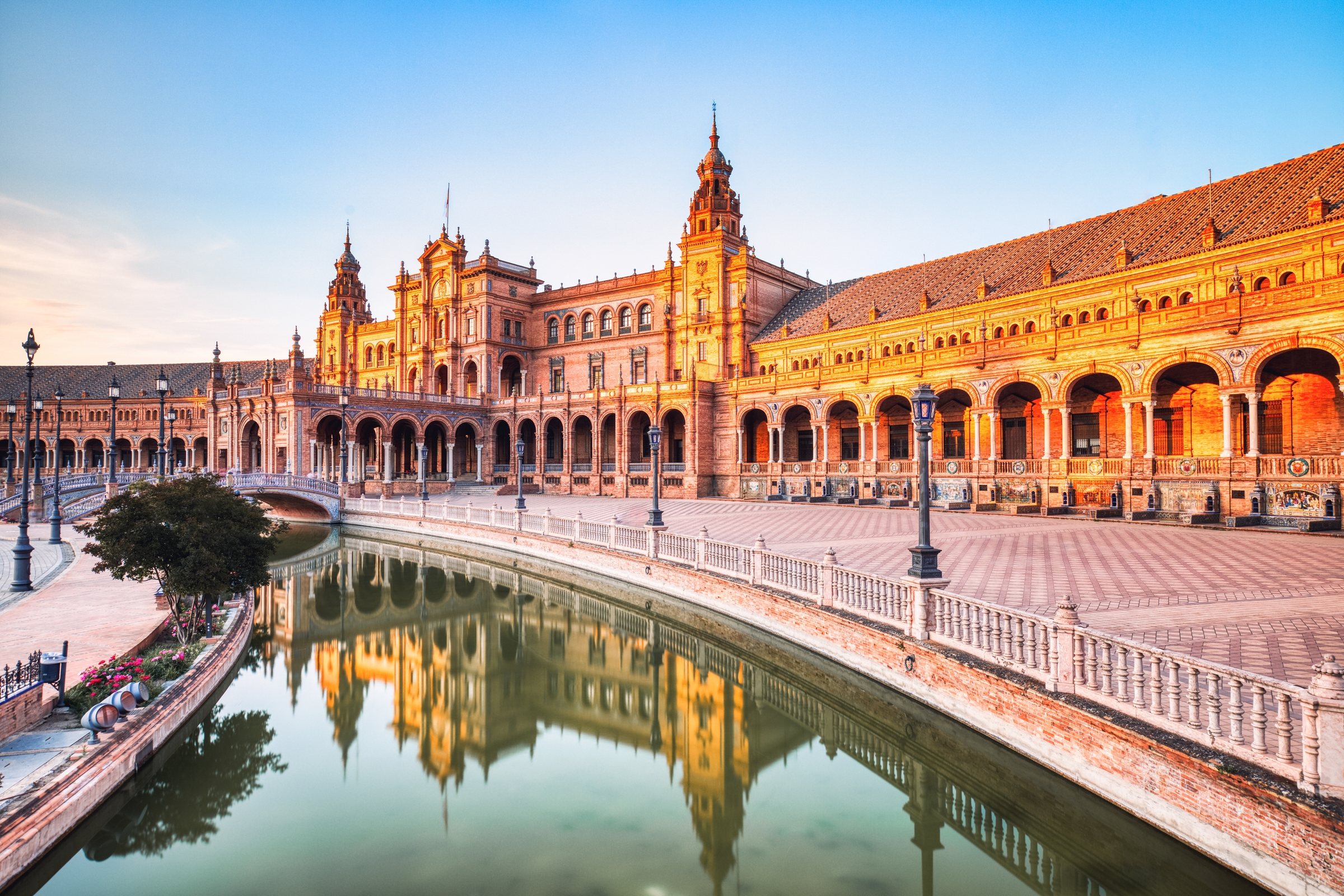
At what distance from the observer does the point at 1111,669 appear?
273 inches

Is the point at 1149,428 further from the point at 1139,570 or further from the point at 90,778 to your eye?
the point at 90,778

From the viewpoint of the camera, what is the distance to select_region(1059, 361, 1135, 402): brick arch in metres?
25.1

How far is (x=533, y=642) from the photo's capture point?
48.9 feet

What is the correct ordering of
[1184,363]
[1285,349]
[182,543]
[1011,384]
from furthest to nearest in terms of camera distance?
[1011,384]
[1184,363]
[1285,349]
[182,543]

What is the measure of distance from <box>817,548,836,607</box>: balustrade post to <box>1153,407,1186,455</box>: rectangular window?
22.2 m

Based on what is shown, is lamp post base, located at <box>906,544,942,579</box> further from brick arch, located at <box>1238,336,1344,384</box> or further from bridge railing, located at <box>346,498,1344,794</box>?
brick arch, located at <box>1238,336,1344,384</box>

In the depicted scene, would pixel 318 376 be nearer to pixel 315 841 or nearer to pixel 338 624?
pixel 338 624

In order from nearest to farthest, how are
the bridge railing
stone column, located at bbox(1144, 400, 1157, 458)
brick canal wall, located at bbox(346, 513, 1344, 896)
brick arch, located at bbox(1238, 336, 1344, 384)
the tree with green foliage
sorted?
brick canal wall, located at bbox(346, 513, 1344, 896) → the bridge railing → the tree with green foliage → brick arch, located at bbox(1238, 336, 1344, 384) → stone column, located at bbox(1144, 400, 1157, 458)

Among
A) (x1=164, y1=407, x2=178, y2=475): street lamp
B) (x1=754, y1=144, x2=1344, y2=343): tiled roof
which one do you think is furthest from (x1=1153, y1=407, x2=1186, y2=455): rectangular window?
(x1=164, y1=407, x2=178, y2=475): street lamp

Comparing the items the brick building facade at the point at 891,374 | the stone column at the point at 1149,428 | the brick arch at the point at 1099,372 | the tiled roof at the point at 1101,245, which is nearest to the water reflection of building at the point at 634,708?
the brick building facade at the point at 891,374

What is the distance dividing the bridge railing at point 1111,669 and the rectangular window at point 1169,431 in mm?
22273

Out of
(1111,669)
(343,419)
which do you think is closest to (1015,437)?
(1111,669)

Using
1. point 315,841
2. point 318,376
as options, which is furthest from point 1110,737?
point 318,376

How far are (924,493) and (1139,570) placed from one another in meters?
6.56
